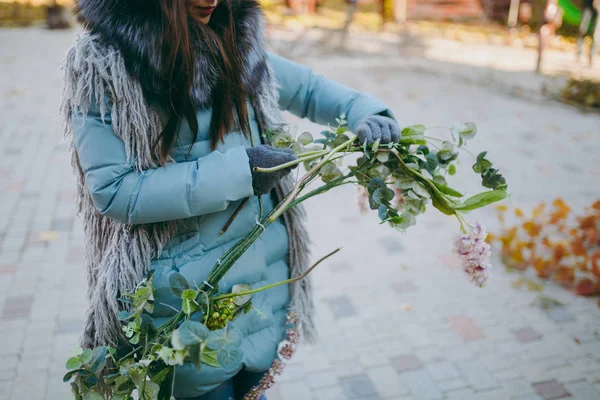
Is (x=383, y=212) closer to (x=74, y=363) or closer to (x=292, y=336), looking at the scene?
(x=292, y=336)

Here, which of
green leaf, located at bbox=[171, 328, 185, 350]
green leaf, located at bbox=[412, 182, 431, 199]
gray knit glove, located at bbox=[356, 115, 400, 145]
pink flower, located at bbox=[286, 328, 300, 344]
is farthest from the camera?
pink flower, located at bbox=[286, 328, 300, 344]

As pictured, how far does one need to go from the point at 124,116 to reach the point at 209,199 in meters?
0.29

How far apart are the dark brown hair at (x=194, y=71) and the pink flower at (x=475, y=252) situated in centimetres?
69

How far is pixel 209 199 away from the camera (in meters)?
1.37

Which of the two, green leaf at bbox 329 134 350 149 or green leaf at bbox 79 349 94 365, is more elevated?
green leaf at bbox 329 134 350 149

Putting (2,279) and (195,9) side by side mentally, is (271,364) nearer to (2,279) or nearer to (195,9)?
(195,9)

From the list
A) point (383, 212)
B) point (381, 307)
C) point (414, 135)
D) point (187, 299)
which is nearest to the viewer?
point (187, 299)

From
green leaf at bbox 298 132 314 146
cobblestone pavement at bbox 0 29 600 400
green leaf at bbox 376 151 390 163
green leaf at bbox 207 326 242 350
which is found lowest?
cobblestone pavement at bbox 0 29 600 400

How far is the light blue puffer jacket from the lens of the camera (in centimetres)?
135

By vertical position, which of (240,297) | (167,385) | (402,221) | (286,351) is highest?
(402,221)

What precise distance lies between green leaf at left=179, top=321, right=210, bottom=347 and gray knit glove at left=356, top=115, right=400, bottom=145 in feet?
2.19

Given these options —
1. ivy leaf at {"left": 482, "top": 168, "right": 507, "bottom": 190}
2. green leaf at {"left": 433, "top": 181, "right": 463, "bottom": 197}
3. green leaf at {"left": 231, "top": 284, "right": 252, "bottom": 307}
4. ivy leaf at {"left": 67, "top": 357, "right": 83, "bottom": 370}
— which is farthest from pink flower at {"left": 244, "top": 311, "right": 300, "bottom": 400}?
ivy leaf at {"left": 482, "top": 168, "right": 507, "bottom": 190}

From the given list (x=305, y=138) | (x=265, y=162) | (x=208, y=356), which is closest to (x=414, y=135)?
(x=305, y=138)

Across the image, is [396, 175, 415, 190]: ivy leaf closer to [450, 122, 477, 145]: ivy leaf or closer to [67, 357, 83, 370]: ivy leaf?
[450, 122, 477, 145]: ivy leaf
